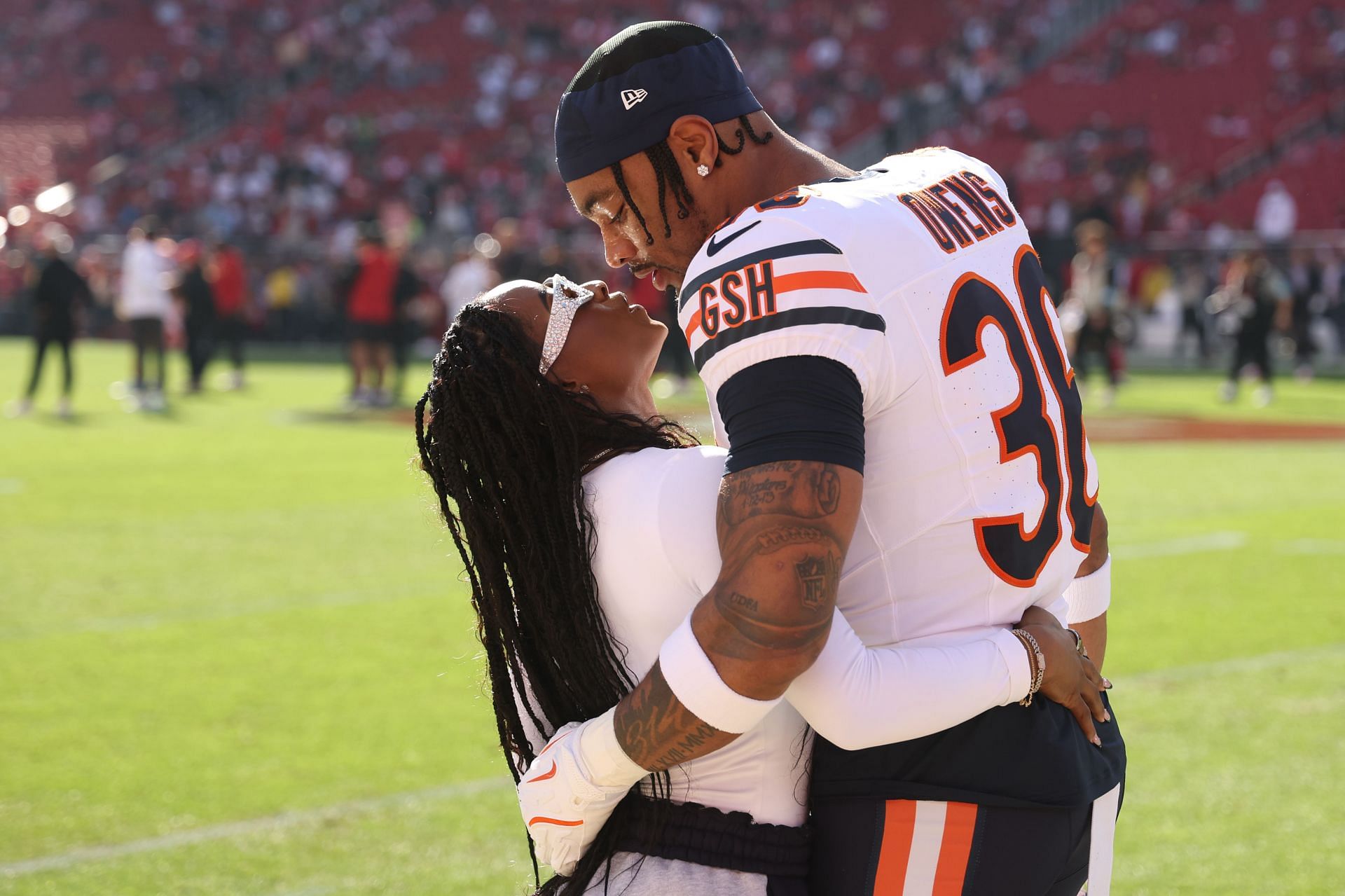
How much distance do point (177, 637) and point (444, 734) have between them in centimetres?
193

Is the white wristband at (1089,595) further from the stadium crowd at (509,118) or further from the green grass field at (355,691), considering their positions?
the stadium crowd at (509,118)

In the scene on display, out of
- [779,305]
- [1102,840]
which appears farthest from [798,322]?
[1102,840]

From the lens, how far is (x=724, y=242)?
1931 mm

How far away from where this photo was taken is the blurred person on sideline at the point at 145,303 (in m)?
17.6

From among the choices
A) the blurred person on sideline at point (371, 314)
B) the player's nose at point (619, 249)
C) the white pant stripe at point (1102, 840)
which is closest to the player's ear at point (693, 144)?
the player's nose at point (619, 249)

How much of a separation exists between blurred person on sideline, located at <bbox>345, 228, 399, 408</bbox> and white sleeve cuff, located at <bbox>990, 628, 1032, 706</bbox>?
1626 cm

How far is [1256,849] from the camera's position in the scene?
443 cm

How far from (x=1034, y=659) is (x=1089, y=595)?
0.56 m

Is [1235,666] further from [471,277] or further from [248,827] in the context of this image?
[471,277]

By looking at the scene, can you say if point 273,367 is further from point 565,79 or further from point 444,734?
point 444,734

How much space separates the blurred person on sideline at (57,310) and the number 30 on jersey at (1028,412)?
1646 cm

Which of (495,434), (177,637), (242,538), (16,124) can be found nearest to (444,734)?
(177,637)

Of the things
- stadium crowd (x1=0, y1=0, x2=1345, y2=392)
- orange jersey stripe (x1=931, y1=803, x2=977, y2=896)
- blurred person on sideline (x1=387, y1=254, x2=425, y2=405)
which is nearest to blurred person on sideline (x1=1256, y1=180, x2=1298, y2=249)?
stadium crowd (x1=0, y1=0, x2=1345, y2=392)

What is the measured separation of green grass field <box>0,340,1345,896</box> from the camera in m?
4.38
